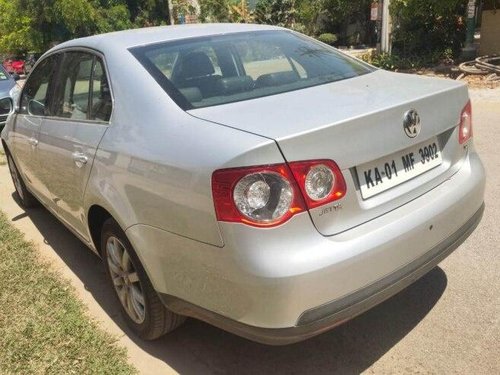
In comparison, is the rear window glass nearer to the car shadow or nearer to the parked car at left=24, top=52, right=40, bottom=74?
the car shadow

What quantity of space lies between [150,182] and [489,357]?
72.8 inches

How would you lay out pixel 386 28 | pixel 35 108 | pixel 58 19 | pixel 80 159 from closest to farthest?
pixel 80 159 → pixel 35 108 → pixel 386 28 → pixel 58 19

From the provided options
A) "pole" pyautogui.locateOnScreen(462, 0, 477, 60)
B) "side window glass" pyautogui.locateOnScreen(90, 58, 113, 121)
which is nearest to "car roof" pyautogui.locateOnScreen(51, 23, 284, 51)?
"side window glass" pyautogui.locateOnScreen(90, 58, 113, 121)

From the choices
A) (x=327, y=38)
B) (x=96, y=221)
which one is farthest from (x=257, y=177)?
(x=327, y=38)

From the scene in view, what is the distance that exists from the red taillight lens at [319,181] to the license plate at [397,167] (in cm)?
14

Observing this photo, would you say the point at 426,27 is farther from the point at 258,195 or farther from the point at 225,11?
the point at 225,11

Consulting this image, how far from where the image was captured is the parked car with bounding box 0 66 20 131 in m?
10.1

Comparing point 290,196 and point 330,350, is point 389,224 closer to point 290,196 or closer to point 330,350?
point 290,196

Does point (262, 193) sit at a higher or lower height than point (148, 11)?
higher

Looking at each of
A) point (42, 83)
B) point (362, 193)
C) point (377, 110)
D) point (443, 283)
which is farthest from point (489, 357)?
point (42, 83)

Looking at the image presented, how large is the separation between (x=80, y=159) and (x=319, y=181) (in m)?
1.56

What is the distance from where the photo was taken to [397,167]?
2383 millimetres

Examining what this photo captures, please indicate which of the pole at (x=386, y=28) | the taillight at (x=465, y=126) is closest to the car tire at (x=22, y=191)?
the taillight at (x=465, y=126)

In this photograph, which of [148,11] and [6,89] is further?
[148,11]
